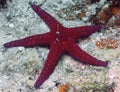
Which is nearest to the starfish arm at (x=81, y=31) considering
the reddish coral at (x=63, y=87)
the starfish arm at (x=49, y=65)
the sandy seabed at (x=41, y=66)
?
the sandy seabed at (x=41, y=66)

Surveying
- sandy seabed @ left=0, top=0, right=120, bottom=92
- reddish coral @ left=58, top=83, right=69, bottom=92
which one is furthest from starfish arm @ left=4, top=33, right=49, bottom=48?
reddish coral @ left=58, top=83, right=69, bottom=92

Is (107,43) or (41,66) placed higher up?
(107,43)

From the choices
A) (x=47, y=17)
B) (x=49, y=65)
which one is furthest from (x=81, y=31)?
(x=49, y=65)

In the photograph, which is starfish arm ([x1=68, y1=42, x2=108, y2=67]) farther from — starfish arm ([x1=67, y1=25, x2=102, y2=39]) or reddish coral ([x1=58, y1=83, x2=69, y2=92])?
reddish coral ([x1=58, y1=83, x2=69, y2=92])

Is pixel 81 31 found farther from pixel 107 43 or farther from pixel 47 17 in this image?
pixel 47 17

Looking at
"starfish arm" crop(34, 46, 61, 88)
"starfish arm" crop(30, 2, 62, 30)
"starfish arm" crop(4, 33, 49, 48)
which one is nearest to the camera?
"starfish arm" crop(34, 46, 61, 88)
